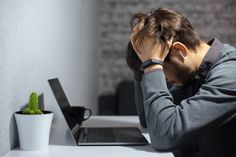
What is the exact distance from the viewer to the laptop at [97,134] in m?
1.26

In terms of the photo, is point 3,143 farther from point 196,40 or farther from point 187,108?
point 196,40

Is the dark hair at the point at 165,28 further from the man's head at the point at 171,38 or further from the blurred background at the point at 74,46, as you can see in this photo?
the blurred background at the point at 74,46

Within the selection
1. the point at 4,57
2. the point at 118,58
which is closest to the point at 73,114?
the point at 4,57

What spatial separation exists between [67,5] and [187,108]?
1.10 metres

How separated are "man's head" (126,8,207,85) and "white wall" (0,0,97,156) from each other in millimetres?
365

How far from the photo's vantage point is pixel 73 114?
1591mm

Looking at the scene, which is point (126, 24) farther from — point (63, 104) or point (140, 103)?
point (63, 104)

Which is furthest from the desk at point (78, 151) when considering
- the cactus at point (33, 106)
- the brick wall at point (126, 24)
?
the brick wall at point (126, 24)

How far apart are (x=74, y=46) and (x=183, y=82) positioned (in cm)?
99

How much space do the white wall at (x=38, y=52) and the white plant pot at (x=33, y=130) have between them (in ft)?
0.11

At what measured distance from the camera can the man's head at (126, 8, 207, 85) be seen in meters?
1.28

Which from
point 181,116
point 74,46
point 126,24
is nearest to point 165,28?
point 181,116

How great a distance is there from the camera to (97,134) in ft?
4.69

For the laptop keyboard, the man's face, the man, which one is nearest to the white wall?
the laptop keyboard
